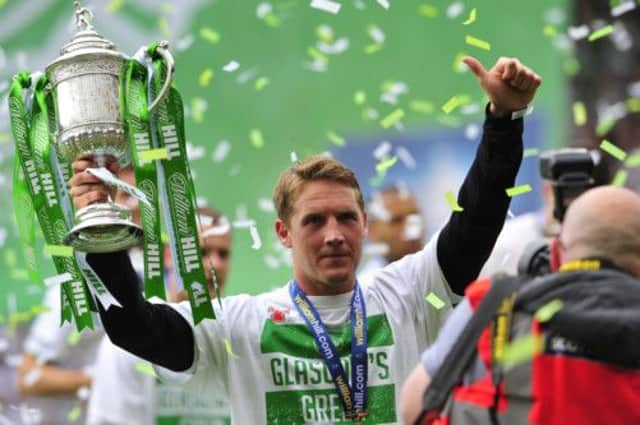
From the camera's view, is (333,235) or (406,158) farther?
(406,158)

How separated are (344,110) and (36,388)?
9.68 ft

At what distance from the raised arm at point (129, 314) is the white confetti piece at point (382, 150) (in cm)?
426

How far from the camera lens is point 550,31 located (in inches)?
400

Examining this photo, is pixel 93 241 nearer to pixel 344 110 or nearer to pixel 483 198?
pixel 483 198

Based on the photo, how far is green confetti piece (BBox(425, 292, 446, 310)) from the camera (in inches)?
238

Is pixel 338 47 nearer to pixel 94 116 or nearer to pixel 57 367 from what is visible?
pixel 57 367

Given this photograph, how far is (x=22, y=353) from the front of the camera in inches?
377

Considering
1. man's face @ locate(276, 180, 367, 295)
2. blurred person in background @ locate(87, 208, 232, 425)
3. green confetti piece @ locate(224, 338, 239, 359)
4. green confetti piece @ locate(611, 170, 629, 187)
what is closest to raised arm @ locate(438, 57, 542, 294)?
man's face @ locate(276, 180, 367, 295)

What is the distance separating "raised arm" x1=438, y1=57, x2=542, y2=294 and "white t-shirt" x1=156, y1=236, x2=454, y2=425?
149mm

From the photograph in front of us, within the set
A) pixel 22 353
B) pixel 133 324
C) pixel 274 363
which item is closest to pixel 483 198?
pixel 274 363

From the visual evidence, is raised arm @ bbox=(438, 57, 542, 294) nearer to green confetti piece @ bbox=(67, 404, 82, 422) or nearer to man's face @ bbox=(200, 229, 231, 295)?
man's face @ bbox=(200, 229, 231, 295)

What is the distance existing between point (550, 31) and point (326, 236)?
14.8ft

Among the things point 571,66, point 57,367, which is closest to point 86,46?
point 57,367

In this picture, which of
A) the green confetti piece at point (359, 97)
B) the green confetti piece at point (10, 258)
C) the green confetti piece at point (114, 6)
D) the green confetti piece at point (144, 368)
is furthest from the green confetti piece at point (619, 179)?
the green confetti piece at point (10, 258)
